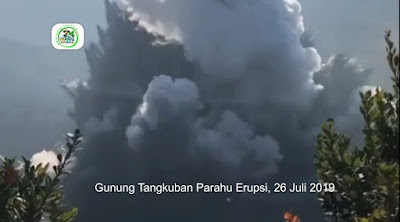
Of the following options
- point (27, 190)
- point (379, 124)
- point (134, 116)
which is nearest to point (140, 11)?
point (134, 116)

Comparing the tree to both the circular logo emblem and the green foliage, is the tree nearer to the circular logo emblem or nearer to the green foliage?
the green foliage

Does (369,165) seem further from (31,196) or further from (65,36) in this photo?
(65,36)

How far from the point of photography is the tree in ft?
6.77

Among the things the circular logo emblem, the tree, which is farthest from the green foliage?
the circular logo emblem

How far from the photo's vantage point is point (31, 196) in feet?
8.33

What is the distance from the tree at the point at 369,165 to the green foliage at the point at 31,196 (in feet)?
4.62

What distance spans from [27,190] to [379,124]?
66.6 inches

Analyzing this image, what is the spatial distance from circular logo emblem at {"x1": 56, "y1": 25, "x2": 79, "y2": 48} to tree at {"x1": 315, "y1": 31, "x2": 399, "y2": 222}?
2040 millimetres

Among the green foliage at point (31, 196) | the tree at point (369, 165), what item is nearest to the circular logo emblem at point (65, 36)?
the green foliage at point (31, 196)

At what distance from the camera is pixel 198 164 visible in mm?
4203

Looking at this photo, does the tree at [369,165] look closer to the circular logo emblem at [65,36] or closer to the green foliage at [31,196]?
the green foliage at [31,196]

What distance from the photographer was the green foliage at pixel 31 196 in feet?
8.36

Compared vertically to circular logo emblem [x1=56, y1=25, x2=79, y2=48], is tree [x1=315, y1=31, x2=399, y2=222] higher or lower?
lower

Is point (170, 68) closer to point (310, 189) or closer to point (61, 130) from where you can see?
point (61, 130)
